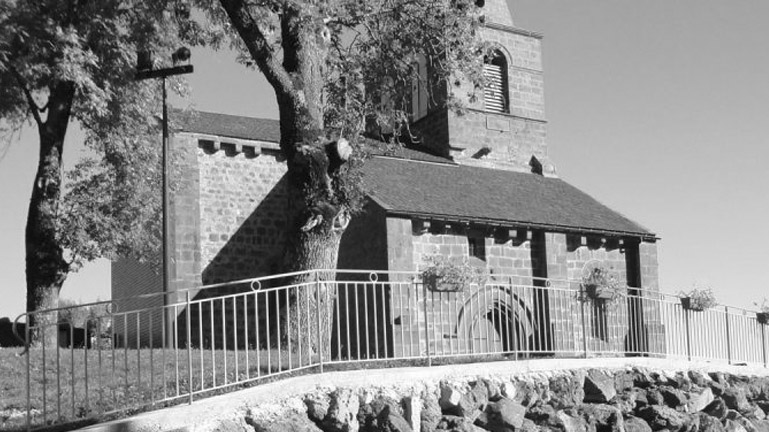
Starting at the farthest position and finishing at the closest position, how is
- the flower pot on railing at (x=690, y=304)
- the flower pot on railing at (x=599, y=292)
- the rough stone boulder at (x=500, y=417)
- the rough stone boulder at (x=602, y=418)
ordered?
1. the flower pot on railing at (x=690, y=304)
2. the flower pot on railing at (x=599, y=292)
3. the rough stone boulder at (x=602, y=418)
4. the rough stone boulder at (x=500, y=417)

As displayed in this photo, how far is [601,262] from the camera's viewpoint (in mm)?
29781

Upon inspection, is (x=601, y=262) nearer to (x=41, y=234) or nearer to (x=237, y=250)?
A: (x=237, y=250)

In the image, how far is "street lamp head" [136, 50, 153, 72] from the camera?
1802cm

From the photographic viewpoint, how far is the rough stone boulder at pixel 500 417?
11.2 metres

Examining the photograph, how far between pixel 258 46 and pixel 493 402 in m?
5.58

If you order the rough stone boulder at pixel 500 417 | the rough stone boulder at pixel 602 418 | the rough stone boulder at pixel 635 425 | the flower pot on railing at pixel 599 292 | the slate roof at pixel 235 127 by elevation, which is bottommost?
the rough stone boulder at pixel 635 425

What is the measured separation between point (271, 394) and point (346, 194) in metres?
3.77

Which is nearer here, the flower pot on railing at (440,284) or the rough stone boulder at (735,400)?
the flower pot on railing at (440,284)

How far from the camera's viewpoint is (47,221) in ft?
63.3

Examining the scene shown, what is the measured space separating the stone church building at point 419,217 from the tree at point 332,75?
618cm

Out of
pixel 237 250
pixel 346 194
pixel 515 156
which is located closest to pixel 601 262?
pixel 515 156

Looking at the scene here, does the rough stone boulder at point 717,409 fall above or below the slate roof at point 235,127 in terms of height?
below

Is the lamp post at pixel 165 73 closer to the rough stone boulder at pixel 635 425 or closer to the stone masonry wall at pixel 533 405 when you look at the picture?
the stone masonry wall at pixel 533 405

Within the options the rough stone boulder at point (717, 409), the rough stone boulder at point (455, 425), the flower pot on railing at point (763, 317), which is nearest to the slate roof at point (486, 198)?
the flower pot on railing at point (763, 317)
